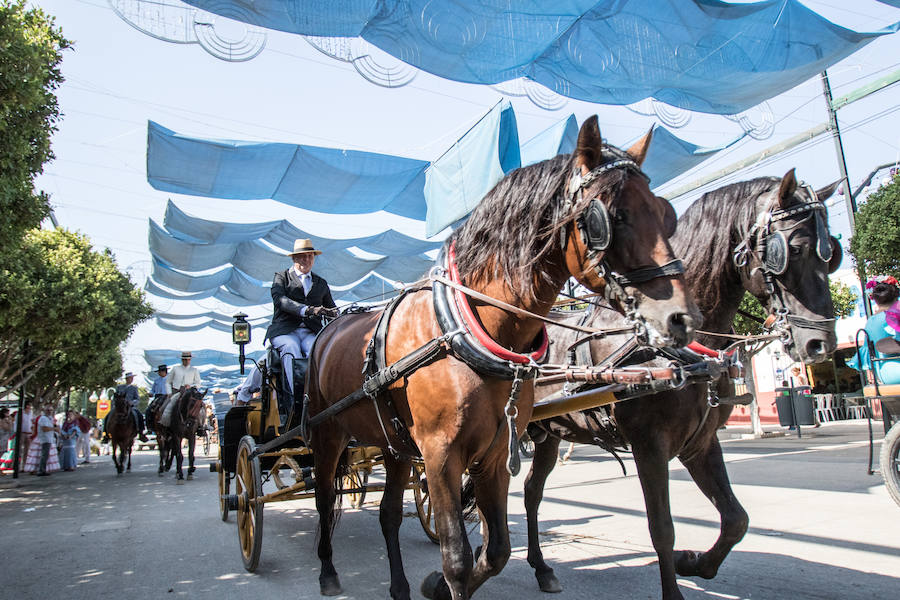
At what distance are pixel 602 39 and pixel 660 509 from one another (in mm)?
7684

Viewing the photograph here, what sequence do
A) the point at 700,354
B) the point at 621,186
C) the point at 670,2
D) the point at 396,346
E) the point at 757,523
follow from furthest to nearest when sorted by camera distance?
the point at 670,2
the point at 757,523
the point at 700,354
the point at 396,346
the point at 621,186

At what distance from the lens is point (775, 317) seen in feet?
10.1

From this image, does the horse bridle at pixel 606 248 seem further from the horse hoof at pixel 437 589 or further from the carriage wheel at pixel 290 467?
the carriage wheel at pixel 290 467

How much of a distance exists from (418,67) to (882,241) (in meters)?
8.19

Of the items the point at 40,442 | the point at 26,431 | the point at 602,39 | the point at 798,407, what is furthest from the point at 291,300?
the point at 26,431

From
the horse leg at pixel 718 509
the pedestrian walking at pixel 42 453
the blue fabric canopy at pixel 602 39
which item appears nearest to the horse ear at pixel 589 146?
the horse leg at pixel 718 509

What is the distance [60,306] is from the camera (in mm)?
12266

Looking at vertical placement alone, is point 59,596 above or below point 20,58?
below

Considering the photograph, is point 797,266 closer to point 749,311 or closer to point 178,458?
point 178,458

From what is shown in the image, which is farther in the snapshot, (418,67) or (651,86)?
(651,86)

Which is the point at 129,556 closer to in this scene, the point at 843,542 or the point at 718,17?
the point at 843,542

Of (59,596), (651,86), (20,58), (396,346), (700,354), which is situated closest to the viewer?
(396,346)

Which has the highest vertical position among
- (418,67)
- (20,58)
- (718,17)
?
(718,17)

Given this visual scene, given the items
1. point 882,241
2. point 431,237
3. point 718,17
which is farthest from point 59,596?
point 882,241
